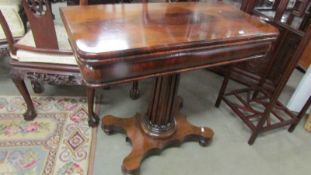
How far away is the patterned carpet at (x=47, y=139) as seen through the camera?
1.25 m

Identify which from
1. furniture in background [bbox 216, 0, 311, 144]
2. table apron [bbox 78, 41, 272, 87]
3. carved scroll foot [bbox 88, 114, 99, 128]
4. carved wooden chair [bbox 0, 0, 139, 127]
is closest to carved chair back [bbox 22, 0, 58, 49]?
carved wooden chair [bbox 0, 0, 139, 127]

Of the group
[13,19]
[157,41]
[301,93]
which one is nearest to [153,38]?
[157,41]

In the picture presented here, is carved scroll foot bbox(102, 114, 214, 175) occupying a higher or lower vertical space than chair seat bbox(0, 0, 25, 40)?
lower

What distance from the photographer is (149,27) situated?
89 centimetres

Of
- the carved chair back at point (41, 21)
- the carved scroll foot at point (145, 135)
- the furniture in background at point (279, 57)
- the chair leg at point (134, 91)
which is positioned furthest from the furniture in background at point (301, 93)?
the carved chair back at point (41, 21)

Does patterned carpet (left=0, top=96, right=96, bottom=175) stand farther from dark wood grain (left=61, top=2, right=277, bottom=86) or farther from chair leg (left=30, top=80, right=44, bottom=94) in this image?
dark wood grain (left=61, top=2, right=277, bottom=86)

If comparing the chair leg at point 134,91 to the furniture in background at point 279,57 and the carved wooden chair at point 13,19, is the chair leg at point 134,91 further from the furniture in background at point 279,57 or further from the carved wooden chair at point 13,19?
the carved wooden chair at point 13,19

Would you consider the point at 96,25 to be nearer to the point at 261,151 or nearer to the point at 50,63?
the point at 50,63

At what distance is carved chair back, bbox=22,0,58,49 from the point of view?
116 cm

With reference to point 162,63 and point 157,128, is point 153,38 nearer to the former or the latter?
point 162,63

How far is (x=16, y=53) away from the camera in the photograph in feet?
4.24

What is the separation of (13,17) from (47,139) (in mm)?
836

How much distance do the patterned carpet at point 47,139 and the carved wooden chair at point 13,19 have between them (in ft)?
1.43

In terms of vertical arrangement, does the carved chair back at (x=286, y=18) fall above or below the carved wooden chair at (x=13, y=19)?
above
